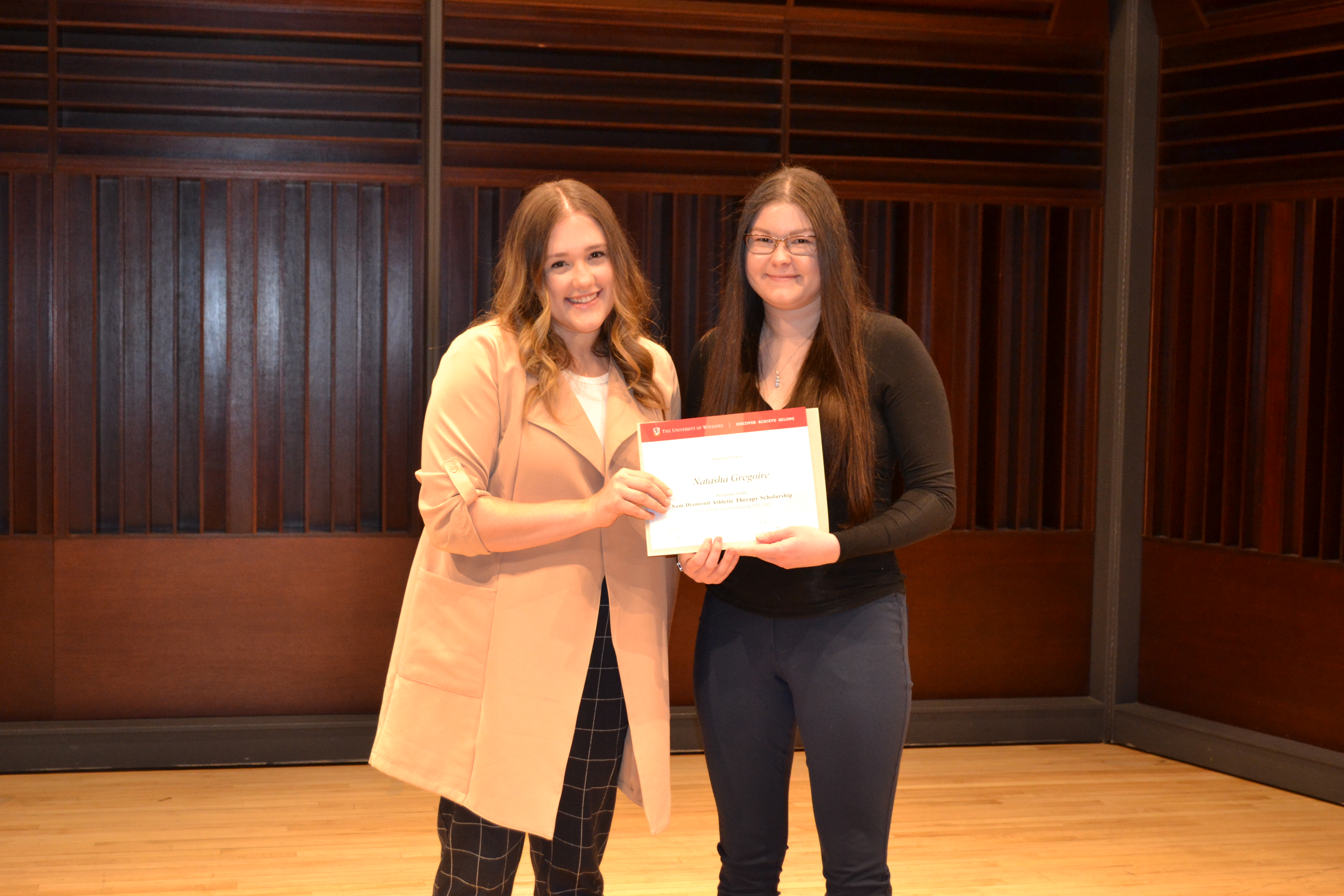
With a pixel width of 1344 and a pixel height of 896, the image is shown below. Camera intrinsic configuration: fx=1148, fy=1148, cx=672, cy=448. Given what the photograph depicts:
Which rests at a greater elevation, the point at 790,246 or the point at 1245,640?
the point at 790,246

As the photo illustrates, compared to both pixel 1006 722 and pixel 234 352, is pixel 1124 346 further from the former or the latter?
pixel 234 352

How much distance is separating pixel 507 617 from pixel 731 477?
43 cm

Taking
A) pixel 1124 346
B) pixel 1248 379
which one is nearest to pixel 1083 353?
pixel 1124 346

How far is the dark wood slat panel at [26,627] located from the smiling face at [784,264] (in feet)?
9.63

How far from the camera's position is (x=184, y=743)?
12.4ft

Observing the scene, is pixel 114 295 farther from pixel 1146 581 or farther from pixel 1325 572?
pixel 1325 572

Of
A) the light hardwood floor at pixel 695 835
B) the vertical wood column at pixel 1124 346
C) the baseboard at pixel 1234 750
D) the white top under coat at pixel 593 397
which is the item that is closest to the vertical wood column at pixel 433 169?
the light hardwood floor at pixel 695 835

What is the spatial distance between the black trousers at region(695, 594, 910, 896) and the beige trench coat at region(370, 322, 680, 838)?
0.37ft

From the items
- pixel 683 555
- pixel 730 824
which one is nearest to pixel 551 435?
pixel 683 555

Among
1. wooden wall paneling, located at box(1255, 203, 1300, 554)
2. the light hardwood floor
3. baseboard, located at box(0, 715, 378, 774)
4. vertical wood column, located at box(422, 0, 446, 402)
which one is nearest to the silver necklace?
the light hardwood floor

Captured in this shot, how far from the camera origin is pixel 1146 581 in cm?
422

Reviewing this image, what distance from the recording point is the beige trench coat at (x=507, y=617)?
1856 millimetres

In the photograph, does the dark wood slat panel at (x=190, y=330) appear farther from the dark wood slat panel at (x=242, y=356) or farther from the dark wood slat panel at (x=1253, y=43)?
the dark wood slat panel at (x=1253, y=43)

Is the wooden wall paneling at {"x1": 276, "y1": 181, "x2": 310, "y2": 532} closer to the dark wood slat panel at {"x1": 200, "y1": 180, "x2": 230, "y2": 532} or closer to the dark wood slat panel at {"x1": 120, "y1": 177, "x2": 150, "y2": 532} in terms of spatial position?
the dark wood slat panel at {"x1": 200, "y1": 180, "x2": 230, "y2": 532}
